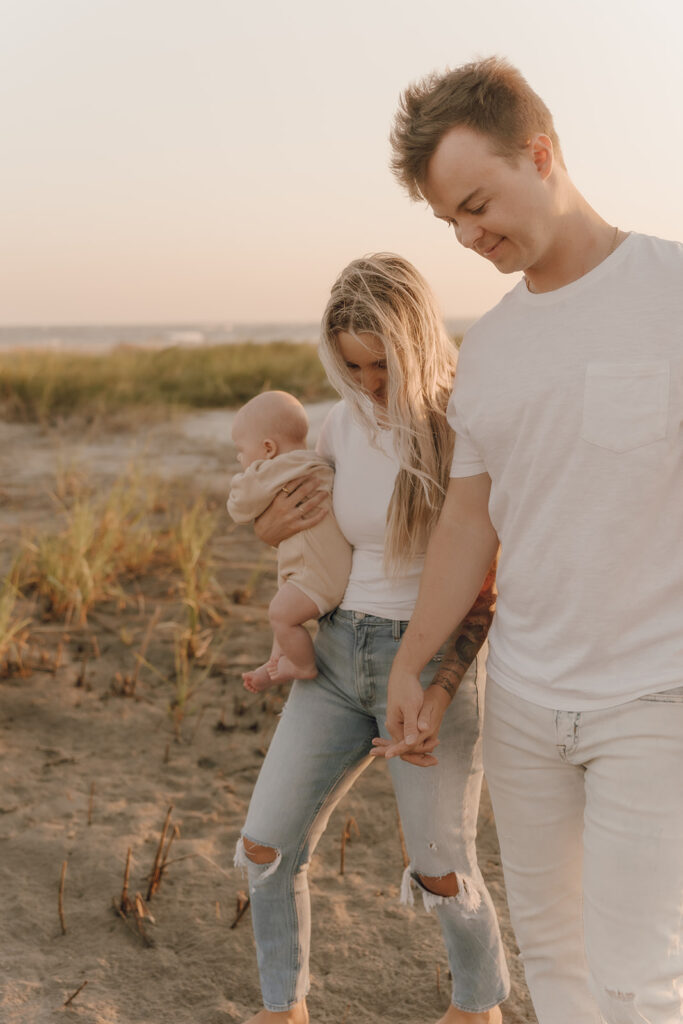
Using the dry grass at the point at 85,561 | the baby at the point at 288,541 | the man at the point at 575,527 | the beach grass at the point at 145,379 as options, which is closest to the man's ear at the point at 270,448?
the baby at the point at 288,541

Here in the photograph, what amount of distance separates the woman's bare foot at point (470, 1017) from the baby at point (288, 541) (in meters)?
0.89

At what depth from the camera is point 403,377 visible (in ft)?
6.87

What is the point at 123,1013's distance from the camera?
2471mm

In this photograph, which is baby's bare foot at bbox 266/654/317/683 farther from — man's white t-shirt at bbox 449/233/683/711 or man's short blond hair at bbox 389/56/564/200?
man's short blond hair at bbox 389/56/564/200

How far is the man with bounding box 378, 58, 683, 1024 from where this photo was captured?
167 cm

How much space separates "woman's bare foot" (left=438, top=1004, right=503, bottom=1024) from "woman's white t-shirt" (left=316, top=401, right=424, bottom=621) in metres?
0.99

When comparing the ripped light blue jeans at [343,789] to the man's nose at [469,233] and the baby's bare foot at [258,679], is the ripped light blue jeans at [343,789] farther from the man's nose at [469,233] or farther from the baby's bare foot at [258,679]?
the man's nose at [469,233]

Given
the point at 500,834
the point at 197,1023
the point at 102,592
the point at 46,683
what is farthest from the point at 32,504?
the point at 500,834

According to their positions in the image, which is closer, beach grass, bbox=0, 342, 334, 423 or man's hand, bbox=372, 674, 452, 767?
man's hand, bbox=372, 674, 452, 767

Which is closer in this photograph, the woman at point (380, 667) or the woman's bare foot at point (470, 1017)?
the woman at point (380, 667)

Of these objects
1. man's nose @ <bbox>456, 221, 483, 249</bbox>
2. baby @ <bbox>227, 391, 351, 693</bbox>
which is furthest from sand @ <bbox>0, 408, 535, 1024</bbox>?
man's nose @ <bbox>456, 221, 483, 249</bbox>

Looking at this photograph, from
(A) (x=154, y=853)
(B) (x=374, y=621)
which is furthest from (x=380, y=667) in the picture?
(A) (x=154, y=853)

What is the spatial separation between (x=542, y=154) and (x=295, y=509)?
0.95m

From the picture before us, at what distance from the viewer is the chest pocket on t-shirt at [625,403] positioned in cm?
167
